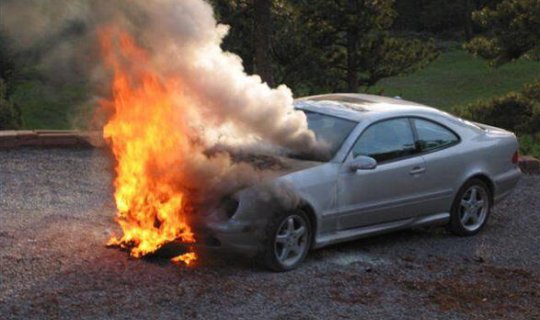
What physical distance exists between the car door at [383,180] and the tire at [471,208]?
663mm

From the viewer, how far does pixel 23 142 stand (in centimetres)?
1238

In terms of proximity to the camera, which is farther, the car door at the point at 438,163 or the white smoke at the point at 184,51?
the car door at the point at 438,163

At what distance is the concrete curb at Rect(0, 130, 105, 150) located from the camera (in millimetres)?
12289

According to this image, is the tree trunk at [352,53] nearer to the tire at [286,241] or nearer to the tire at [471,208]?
the tire at [471,208]

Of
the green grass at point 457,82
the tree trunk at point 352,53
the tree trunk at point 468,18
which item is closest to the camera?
the tree trunk at point 352,53

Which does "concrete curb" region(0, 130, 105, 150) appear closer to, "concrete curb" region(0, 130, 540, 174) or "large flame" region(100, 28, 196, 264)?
"concrete curb" region(0, 130, 540, 174)

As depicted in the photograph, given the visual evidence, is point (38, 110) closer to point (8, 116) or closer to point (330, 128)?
point (8, 116)

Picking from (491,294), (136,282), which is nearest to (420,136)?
(491,294)

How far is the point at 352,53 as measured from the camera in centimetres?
1742

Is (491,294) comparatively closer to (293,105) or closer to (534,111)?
(293,105)

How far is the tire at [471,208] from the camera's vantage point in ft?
31.0

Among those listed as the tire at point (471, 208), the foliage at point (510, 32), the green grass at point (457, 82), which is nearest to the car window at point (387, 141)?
the tire at point (471, 208)

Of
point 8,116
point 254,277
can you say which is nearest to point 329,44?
point 8,116

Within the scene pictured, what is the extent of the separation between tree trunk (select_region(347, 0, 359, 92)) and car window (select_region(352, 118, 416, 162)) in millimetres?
8275
